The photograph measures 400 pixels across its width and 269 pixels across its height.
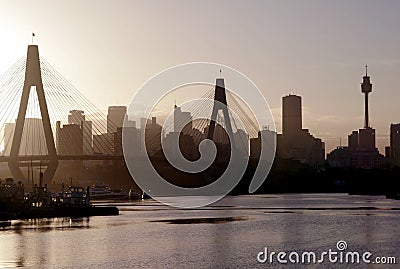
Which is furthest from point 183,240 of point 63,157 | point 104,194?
point 104,194

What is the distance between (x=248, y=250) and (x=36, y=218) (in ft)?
67.7

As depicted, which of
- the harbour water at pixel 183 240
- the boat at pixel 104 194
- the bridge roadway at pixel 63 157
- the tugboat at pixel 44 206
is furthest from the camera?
the boat at pixel 104 194

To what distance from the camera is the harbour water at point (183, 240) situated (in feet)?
79.6

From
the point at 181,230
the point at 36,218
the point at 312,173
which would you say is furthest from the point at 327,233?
the point at 312,173

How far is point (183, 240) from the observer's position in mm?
30453

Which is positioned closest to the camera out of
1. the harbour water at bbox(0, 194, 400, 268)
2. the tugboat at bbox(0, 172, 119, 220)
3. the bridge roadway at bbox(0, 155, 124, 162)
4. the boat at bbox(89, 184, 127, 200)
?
the harbour water at bbox(0, 194, 400, 268)

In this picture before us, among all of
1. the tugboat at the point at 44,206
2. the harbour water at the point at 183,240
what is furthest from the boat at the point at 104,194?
the harbour water at the point at 183,240

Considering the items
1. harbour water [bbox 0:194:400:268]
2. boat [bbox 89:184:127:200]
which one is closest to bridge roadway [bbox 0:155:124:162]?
harbour water [bbox 0:194:400:268]

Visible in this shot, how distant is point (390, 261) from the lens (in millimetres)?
23547

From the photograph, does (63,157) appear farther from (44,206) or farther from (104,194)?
(104,194)

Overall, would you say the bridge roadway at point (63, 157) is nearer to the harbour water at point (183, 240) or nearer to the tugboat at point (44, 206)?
the tugboat at point (44, 206)

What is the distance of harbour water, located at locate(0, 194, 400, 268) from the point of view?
79.6 feet

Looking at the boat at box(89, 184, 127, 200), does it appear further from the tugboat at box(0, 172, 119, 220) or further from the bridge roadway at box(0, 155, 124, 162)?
the tugboat at box(0, 172, 119, 220)

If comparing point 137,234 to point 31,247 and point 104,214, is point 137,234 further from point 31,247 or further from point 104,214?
point 104,214
